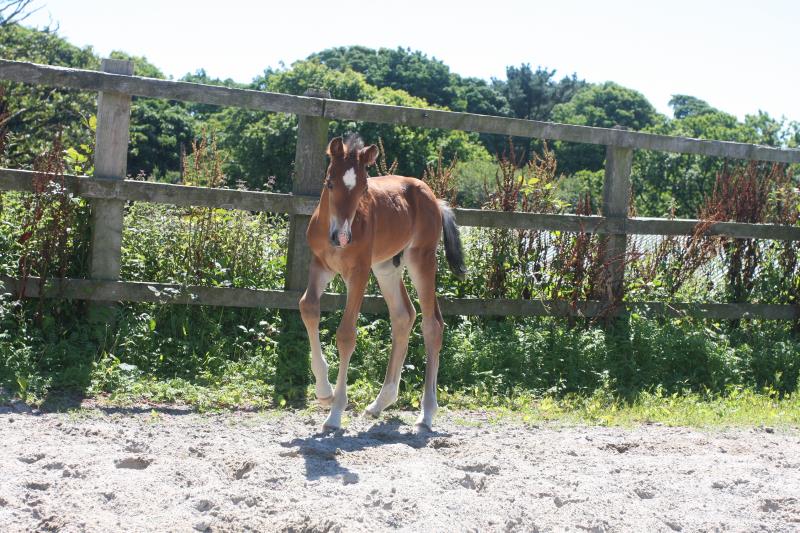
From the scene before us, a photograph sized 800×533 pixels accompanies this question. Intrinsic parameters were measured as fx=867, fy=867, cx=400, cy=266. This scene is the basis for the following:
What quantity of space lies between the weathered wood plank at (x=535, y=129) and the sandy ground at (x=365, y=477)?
2.83 metres

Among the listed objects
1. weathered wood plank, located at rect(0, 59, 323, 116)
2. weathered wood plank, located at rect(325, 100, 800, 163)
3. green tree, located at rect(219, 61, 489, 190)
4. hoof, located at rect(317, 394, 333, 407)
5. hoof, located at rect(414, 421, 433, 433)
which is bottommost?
hoof, located at rect(414, 421, 433, 433)

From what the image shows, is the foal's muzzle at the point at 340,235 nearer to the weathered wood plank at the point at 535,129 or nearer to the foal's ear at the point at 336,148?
the foal's ear at the point at 336,148

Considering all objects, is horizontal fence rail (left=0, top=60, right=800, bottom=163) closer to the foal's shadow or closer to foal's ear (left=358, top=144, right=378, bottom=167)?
foal's ear (left=358, top=144, right=378, bottom=167)

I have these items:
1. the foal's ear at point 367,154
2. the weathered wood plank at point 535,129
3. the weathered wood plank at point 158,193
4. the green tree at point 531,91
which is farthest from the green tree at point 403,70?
the foal's ear at point 367,154

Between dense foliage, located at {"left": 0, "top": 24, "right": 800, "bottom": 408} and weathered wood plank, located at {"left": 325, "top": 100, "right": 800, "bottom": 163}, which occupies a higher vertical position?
weathered wood plank, located at {"left": 325, "top": 100, "right": 800, "bottom": 163}

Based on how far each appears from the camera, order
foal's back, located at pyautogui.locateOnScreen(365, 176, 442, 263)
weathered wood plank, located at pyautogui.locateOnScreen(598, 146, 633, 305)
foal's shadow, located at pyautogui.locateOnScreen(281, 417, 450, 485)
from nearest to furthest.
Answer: foal's shadow, located at pyautogui.locateOnScreen(281, 417, 450, 485)
foal's back, located at pyautogui.locateOnScreen(365, 176, 442, 263)
weathered wood plank, located at pyautogui.locateOnScreen(598, 146, 633, 305)

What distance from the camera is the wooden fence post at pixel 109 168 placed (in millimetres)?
6715

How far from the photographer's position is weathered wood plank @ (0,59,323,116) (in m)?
6.48

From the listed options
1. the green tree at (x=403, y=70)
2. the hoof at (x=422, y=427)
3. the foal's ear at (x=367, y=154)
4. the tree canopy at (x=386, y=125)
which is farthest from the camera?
the green tree at (x=403, y=70)

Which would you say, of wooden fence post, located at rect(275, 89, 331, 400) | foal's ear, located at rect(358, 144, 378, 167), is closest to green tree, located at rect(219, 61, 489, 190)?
wooden fence post, located at rect(275, 89, 331, 400)

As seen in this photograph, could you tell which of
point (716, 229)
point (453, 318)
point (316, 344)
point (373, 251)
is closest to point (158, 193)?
point (373, 251)

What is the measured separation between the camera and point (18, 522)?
12.0ft

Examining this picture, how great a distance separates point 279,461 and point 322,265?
1588mm

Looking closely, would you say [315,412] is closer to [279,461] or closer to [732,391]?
[279,461]
